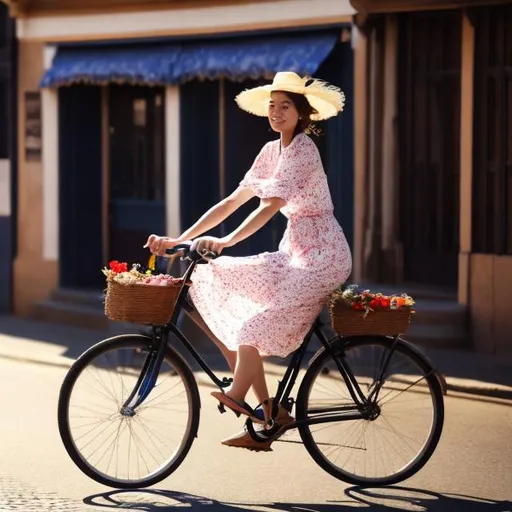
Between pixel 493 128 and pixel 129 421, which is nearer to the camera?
pixel 129 421

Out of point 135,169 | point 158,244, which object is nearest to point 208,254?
point 158,244

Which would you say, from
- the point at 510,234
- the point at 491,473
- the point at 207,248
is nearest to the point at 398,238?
the point at 510,234

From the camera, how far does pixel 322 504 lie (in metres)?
6.56

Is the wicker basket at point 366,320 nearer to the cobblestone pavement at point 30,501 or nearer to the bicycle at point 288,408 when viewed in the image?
the bicycle at point 288,408

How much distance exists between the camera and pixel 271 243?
14711 mm

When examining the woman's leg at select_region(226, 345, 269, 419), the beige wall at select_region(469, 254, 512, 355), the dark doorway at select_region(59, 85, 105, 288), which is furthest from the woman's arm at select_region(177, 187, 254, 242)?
the dark doorway at select_region(59, 85, 105, 288)

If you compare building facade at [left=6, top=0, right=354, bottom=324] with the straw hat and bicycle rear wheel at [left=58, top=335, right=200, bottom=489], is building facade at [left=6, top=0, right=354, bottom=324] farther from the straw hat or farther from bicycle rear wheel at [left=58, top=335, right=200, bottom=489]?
bicycle rear wheel at [left=58, top=335, right=200, bottom=489]

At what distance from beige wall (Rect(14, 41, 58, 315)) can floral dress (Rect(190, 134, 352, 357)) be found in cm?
916

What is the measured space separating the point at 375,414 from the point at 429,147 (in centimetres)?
695

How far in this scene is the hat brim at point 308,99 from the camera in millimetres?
6766

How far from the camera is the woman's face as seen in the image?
6.77 m

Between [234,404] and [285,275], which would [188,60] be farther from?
A: [234,404]

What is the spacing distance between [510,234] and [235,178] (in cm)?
320

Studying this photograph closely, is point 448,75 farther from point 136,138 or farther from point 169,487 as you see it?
point 169,487
